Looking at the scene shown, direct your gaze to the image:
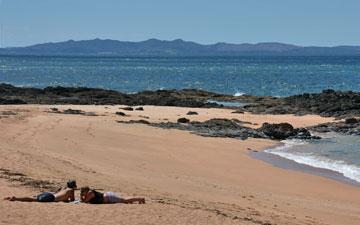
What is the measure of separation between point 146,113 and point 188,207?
2606 cm

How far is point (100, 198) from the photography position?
1302 centimetres

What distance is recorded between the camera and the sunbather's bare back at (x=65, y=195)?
42.7 ft

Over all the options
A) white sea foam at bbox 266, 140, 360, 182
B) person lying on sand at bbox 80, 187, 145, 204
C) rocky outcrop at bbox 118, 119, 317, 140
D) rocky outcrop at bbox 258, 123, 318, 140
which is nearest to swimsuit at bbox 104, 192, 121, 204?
person lying on sand at bbox 80, 187, 145, 204

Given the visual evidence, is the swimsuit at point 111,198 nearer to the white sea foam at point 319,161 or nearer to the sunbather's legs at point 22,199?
the sunbather's legs at point 22,199

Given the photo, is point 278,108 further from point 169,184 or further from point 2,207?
point 2,207

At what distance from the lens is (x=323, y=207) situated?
1589 cm

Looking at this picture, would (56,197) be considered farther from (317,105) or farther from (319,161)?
(317,105)

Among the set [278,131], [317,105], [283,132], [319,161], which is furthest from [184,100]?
[319,161]

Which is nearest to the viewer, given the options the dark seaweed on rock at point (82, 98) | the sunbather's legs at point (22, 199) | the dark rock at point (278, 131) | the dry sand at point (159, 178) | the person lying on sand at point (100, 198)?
the dry sand at point (159, 178)

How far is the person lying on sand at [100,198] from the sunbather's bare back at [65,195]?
19 centimetres

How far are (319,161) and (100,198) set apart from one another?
516 inches

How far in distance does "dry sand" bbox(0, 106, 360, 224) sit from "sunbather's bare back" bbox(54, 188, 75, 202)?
0.30m

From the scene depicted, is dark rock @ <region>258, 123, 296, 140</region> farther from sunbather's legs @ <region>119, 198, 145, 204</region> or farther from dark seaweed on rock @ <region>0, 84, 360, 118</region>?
sunbather's legs @ <region>119, 198, 145, 204</region>

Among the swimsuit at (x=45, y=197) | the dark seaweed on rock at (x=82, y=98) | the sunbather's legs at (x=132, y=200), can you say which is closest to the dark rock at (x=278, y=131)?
the dark seaweed on rock at (x=82, y=98)
